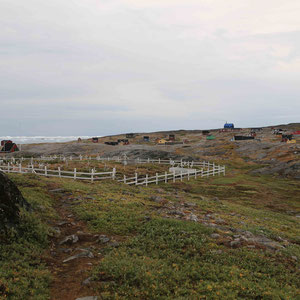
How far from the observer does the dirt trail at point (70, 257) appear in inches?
290

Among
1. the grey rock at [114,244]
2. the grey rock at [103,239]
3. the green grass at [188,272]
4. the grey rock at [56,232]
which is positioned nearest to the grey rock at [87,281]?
the green grass at [188,272]

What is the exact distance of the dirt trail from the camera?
7363 millimetres

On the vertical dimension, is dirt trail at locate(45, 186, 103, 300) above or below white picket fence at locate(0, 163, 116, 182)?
below

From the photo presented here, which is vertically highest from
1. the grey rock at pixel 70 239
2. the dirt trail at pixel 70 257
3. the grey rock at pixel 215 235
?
the grey rock at pixel 70 239

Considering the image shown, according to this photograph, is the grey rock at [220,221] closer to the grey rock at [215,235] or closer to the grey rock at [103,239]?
the grey rock at [215,235]

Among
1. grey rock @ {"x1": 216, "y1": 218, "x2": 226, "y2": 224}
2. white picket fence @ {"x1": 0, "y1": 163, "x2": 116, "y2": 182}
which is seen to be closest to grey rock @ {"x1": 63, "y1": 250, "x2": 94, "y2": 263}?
grey rock @ {"x1": 216, "y1": 218, "x2": 226, "y2": 224}

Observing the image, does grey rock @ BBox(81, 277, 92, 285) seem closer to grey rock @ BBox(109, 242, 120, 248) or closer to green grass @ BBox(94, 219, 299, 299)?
green grass @ BBox(94, 219, 299, 299)

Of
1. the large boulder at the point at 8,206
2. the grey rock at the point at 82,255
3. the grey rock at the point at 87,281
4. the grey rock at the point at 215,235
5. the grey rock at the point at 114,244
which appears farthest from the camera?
the grey rock at the point at 215,235

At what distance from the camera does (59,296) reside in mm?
7086

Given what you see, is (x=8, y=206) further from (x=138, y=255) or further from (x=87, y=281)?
(x=138, y=255)

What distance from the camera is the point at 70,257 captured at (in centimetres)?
941

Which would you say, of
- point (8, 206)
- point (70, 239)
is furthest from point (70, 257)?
point (8, 206)

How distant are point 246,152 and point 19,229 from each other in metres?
79.9

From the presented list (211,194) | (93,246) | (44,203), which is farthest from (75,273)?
(211,194)
